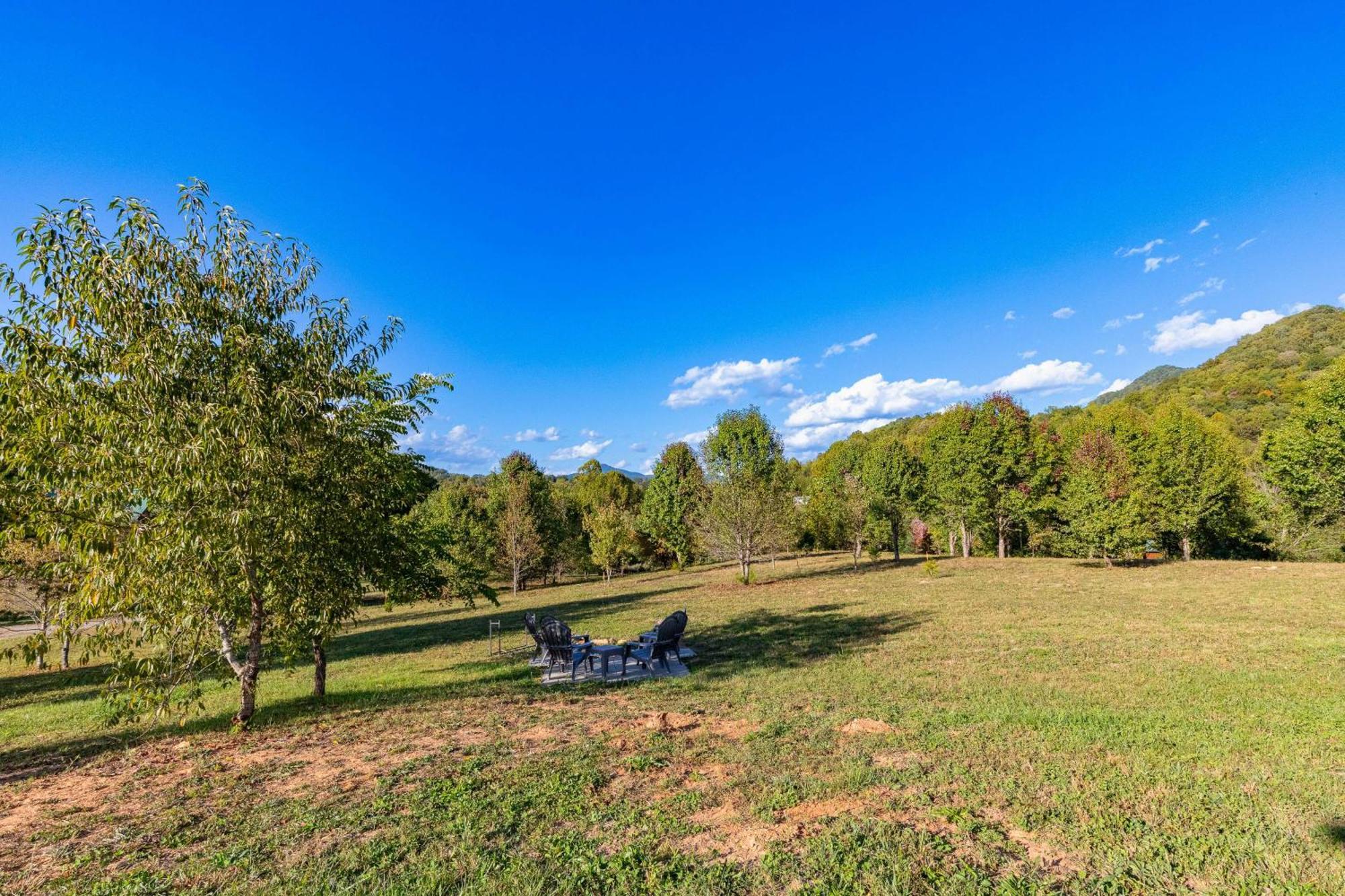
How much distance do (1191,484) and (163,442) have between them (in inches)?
1672

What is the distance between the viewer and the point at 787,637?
1396 cm

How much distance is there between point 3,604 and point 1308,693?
1240 inches

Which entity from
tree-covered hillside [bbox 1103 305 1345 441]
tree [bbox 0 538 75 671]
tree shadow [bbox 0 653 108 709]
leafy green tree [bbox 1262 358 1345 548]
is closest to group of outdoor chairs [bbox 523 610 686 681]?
tree [bbox 0 538 75 671]

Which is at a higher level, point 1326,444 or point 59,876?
point 1326,444

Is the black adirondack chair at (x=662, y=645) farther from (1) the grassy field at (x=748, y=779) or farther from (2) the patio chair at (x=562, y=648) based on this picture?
(2) the patio chair at (x=562, y=648)

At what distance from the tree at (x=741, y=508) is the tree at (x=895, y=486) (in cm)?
891

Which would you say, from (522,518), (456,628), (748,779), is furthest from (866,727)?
(522,518)

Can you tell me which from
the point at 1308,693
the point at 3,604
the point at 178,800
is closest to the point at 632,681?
the point at 178,800

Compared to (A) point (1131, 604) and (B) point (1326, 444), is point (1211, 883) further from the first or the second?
(B) point (1326, 444)

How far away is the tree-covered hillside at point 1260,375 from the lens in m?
49.0

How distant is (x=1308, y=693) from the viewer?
7.80 m

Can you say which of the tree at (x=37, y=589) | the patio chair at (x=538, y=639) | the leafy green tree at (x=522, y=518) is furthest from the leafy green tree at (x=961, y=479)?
the tree at (x=37, y=589)

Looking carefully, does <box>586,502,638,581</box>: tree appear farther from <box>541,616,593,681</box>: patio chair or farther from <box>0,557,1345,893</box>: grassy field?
<box>541,616,593,681</box>: patio chair

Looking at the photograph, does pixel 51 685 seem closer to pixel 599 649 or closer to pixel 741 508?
pixel 599 649
